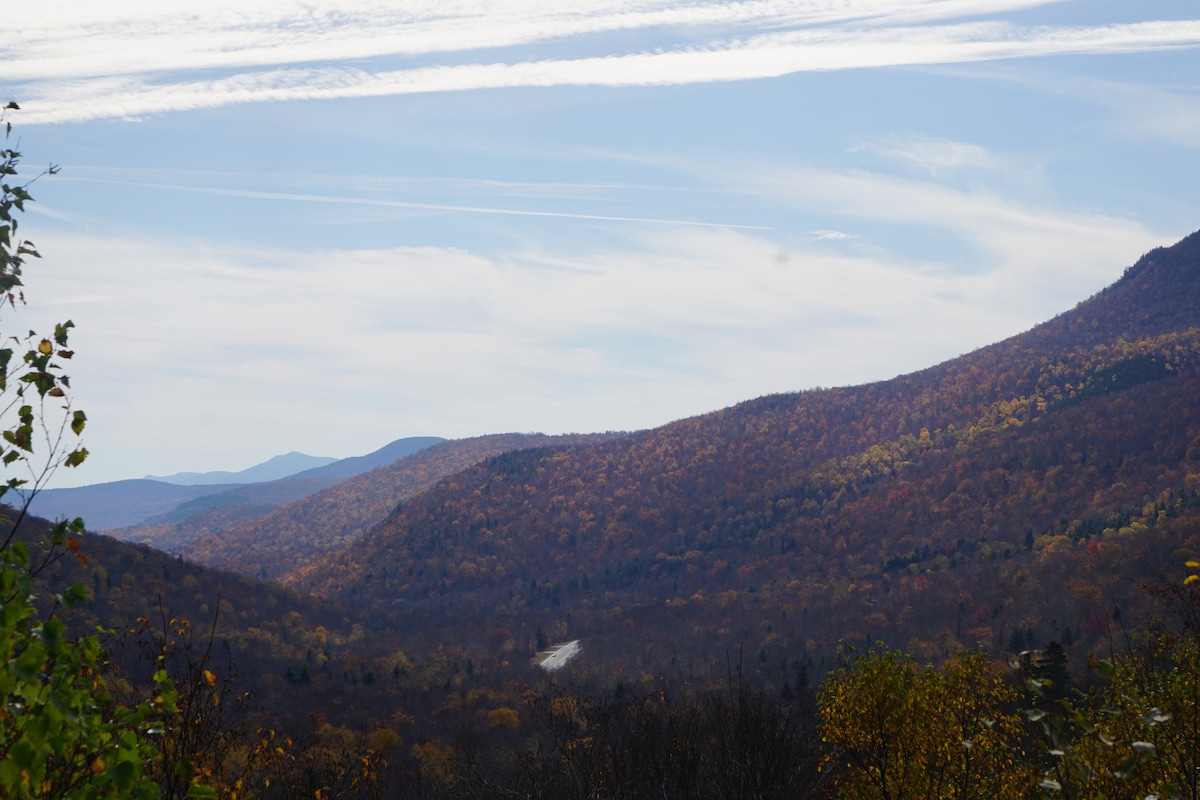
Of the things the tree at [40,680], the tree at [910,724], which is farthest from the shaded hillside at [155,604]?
the tree at [40,680]

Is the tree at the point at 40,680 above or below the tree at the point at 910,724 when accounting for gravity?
above

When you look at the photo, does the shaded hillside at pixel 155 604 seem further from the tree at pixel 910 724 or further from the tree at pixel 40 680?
the tree at pixel 40 680

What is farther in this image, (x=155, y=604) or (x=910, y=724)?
(x=155, y=604)

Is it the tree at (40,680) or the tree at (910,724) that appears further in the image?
the tree at (910,724)

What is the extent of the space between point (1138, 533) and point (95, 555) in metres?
199

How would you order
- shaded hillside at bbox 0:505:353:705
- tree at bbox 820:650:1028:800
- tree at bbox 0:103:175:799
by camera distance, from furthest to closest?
shaded hillside at bbox 0:505:353:705 < tree at bbox 820:650:1028:800 < tree at bbox 0:103:175:799

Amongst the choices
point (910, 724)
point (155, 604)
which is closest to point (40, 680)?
point (910, 724)

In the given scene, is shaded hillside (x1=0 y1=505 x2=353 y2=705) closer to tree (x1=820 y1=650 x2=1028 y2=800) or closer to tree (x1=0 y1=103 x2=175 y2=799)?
tree (x1=820 y1=650 x2=1028 y2=800)

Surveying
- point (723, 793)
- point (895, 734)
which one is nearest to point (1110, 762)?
point (895, 734)

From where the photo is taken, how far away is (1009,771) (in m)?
30.2

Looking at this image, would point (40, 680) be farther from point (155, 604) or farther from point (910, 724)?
point (155, 604)

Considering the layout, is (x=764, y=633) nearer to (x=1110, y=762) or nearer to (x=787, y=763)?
(x=787, y=763)

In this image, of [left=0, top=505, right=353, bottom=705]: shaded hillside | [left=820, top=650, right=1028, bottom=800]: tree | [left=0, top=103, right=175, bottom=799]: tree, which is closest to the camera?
[left=0, top=103, right=175, bottom=799]: tree

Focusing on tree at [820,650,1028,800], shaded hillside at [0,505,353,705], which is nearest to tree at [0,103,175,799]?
tree at [820,650,1028,800]
